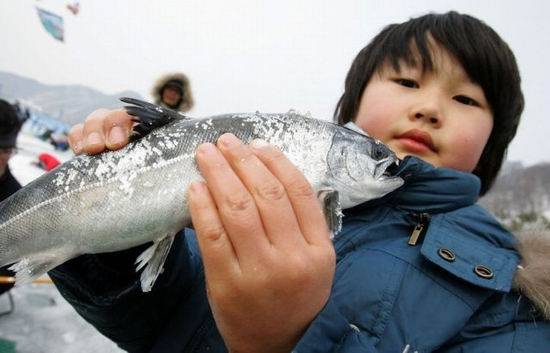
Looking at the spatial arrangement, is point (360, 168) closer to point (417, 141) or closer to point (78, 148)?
point (417, 141)

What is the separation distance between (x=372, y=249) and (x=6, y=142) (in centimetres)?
451

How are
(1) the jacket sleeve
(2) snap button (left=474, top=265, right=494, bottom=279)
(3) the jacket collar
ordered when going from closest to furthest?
(2) snap button (left=474, top=265, right=494, bottom=279) < (1) the jacket sleeve < (3) the jacket collar

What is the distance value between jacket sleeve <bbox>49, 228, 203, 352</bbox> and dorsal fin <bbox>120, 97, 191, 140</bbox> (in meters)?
0.50

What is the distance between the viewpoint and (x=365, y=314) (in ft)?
4.73

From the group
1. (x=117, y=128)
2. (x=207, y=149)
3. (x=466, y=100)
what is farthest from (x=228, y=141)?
(x=466, y=100)

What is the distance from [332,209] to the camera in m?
1.52

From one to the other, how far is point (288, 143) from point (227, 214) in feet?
1.62

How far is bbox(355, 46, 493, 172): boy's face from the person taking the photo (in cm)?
188

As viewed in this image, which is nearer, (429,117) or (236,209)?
(236,209)

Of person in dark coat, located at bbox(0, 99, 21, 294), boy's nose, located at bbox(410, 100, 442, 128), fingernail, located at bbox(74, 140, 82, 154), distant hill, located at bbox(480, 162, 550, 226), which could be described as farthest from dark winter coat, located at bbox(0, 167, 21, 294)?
distant hill, located at bbox(480, 162, 550, 226)

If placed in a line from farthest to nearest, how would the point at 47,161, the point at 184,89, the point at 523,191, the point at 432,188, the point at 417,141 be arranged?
1. the point at 523,191
2. the point at 47,161
3. the point at 184,89
4. the point at 417,141
5. the point at 432,188

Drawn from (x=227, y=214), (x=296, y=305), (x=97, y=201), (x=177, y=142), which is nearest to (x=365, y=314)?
(x=296, y=305)

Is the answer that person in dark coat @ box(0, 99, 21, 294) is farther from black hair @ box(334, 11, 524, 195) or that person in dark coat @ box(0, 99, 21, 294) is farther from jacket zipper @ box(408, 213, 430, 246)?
jacket zipper @ box(408, 213, 430, 246)

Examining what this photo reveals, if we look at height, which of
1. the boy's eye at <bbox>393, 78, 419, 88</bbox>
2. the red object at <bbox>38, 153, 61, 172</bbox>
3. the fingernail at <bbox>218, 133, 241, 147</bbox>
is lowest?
the red object at <bbox>38, 153, 61, 172</bbox>
